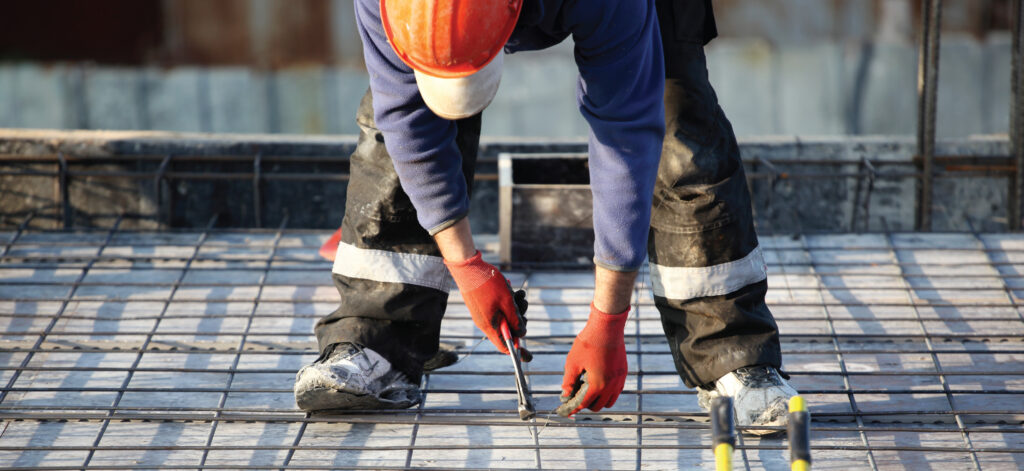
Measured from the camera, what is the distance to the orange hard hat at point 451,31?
1886mm

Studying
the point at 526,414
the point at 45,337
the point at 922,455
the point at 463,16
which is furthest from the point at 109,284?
the point at 922,455

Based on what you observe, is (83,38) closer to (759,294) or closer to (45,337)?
(45,337)

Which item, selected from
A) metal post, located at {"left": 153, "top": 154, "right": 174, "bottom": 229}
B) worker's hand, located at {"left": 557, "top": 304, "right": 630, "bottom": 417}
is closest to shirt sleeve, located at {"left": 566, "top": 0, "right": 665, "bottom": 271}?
worker's hand, located at {"left": 557, "top": 304, "right": 630, "bottom": 417}

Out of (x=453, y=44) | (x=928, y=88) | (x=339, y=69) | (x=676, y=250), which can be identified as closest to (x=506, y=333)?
(x=676, y=250)

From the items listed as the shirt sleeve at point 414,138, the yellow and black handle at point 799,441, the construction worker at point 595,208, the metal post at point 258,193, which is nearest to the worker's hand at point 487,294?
the construction worker at point 595,208

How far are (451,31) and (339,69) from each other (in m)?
5.83

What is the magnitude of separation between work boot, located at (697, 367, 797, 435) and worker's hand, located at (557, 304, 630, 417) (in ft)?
0.81

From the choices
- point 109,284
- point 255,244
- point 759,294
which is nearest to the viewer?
point 759,294

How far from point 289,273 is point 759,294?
1740 mm

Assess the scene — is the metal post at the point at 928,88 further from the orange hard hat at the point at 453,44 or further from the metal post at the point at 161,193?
the metal post at the point at 161,193

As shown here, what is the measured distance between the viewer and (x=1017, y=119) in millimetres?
3834

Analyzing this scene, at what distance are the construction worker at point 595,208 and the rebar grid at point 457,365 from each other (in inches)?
5.2

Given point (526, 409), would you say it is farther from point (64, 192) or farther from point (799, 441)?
point (64, 192)

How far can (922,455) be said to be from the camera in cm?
229
